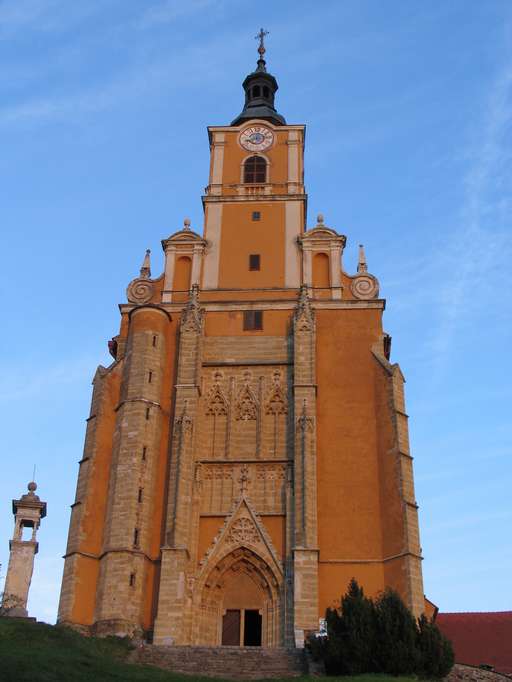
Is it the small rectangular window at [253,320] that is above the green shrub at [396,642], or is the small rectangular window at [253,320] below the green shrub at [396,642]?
above

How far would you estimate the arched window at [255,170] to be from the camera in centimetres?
3752

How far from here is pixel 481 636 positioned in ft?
124

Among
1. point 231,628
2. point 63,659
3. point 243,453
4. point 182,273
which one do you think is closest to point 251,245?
point 182,273

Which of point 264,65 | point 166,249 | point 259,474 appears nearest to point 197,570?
point 259,474

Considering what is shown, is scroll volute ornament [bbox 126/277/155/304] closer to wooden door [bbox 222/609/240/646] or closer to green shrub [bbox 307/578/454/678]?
wooden door [bbox 222/609/240/646]

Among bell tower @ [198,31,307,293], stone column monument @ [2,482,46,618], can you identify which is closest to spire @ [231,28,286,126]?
bell tower @ [198,31,307,293]

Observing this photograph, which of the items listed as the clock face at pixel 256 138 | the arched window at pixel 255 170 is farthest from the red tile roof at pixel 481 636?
the clock face at pixel 256 138

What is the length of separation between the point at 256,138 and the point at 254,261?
6.92m

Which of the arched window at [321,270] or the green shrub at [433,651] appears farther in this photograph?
the arched window at [321,270]

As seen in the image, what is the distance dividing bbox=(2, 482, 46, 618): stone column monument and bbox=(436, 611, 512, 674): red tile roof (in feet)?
56.4

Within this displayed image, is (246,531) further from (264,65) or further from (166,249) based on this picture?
(264,65)

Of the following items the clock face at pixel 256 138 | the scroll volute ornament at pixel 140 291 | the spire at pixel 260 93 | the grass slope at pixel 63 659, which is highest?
the spire at pixel 260 93

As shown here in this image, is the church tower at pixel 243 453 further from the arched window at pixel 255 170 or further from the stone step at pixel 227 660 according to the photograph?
the arched window at pixel 255 170

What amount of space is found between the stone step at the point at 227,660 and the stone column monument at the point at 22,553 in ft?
13.2
